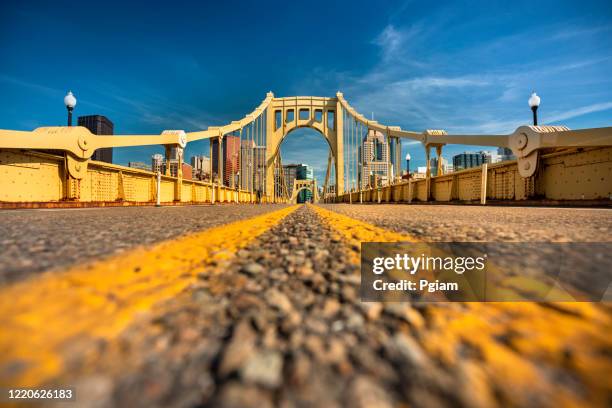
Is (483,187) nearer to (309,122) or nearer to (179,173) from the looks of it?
(179,173)

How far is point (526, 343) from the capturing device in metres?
0.54

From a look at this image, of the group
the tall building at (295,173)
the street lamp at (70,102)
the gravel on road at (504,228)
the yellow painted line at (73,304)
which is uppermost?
the tall building at (295,173)

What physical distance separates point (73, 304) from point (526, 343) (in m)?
1.04

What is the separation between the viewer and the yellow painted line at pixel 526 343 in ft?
1.41

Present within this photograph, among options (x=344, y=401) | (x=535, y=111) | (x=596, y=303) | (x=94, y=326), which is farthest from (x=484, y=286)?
(x=535, y=111)

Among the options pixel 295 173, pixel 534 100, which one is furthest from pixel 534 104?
pixel 295 173

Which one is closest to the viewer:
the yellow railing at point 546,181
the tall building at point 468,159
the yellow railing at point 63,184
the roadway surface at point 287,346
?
the roadway surface at point 287,346

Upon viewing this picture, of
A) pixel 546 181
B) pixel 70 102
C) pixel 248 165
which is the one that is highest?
pixel 248 165

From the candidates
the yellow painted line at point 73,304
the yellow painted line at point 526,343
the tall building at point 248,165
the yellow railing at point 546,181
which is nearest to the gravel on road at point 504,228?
the yellow painted line at point 526,343

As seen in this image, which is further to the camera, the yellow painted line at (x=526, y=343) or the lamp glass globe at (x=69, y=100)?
the lamp glass globe at (x=69, y=100)

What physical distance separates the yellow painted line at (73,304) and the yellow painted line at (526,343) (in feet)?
2.22

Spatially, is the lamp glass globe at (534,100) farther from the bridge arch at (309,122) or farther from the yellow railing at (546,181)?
the bridge arch at (309,122)

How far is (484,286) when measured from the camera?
3.02ft

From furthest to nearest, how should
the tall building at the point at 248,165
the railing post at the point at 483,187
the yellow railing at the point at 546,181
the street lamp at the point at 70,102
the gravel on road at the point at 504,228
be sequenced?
the tall building at the point at 248,165, the railing post at the point at 483,187, the street lamp at the point at 70,102, the yellow railing at the point at 546,181, the gravel on road at the point at 504,228
